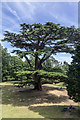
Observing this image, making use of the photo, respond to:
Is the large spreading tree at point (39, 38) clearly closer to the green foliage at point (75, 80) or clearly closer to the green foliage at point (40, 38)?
the green foliage at point (40, 38)

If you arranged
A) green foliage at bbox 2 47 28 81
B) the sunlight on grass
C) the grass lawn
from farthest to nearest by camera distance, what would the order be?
1. green foliage at bbox 2 47 28 81
2. the grass lawn
3. the sunlight on grass

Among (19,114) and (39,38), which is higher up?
(39,38)

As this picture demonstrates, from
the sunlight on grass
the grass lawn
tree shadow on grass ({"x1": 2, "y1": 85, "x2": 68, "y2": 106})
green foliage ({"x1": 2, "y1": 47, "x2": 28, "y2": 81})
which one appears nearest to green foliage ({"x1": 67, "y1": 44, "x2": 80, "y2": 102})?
the grass lawn

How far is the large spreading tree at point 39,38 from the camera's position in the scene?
1434 centimetres

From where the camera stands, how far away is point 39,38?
15.9 m

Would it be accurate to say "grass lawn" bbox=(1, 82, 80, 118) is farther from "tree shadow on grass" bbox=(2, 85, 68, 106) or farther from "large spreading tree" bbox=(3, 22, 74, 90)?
"large spreading tree" bbox=(3, 22, 74, 90)

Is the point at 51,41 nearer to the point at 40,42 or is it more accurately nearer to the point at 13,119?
the point at 40,42

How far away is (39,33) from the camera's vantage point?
1480cm

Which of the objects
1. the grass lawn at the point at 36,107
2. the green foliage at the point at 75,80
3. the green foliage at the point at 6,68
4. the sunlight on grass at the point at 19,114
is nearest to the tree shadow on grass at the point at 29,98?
the grass lawn at the point at 36,107

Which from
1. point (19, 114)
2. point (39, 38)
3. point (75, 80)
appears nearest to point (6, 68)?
point (39, 38)

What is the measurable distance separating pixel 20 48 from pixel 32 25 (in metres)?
5.13

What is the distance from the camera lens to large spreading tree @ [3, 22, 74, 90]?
1434 centimetres

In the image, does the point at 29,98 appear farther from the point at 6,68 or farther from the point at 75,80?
the point at 6,68

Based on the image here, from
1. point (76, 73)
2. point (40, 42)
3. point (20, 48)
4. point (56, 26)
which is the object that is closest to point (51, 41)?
point (40, 42)
